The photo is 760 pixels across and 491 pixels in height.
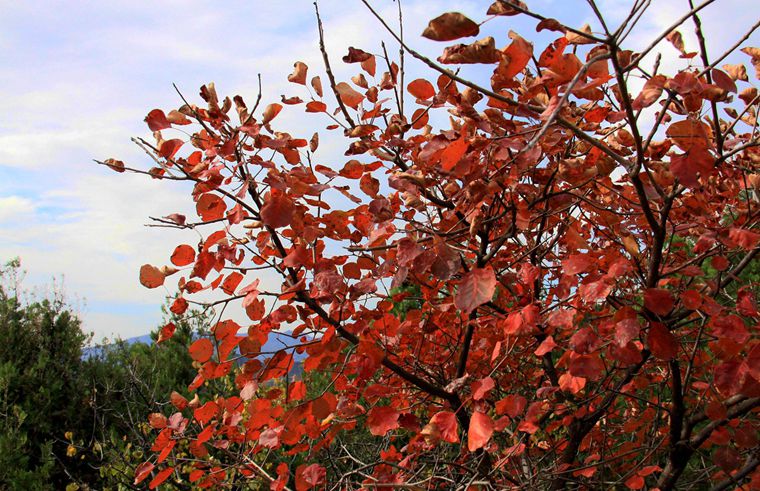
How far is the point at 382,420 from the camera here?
1359 millimetres

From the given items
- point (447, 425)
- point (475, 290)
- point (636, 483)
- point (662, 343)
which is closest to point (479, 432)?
point (447, 425)

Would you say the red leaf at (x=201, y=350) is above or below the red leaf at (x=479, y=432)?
above

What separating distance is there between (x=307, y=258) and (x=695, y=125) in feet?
2.85

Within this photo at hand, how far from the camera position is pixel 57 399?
13.9 feet

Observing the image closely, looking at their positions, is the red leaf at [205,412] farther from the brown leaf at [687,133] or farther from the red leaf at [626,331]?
the brown leaf at [687,133]

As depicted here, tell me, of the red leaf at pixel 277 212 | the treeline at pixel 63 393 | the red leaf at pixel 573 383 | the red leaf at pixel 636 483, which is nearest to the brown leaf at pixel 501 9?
the red leaf at pixel 277 212

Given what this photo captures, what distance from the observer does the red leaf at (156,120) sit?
1.48m

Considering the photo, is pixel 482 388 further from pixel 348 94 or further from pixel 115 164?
pixel 115 164

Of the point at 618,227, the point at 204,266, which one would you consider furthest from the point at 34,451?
the point at 618,227

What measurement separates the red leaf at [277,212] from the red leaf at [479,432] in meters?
0.58

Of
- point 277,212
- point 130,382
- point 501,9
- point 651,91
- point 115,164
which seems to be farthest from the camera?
point 130,382

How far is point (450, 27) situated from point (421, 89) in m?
0.61

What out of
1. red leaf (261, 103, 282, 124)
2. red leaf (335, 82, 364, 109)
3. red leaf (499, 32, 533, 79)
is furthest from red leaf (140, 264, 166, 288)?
red leaf (499, 32, 533, 79)

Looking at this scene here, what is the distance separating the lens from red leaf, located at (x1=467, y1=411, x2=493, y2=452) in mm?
1087
